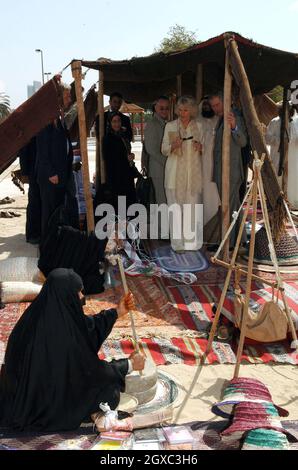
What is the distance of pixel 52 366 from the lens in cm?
272

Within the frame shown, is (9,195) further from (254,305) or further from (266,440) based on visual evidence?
(266,440)

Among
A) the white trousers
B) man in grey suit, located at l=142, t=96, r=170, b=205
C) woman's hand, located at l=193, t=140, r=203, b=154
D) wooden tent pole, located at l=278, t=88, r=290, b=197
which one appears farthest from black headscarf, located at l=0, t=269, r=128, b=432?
wooden tent pole, located at l=278, t=88, r=290, b=197

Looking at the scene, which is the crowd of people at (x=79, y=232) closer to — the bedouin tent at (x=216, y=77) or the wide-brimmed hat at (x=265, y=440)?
the bedouin tent at (x=216, y=77)

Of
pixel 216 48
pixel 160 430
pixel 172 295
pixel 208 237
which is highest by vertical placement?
pixel 216 48

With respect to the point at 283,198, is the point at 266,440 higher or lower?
lower

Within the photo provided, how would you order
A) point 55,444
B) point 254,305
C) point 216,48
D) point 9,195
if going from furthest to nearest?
point 9,195 → point 216,48 → point 254,305 → point 55,444

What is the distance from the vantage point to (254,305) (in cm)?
432

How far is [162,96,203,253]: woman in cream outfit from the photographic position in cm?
604

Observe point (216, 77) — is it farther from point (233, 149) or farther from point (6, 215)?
point (6, 215)

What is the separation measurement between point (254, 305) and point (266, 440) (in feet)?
6.12

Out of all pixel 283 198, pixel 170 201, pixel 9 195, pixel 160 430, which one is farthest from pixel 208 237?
pixel 9 195

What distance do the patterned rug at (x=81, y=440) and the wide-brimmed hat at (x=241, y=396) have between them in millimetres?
141

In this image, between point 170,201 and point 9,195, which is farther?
point 9,195
